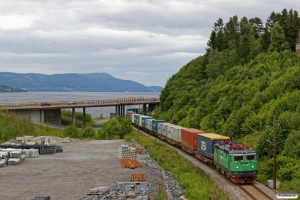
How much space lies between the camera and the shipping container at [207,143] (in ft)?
134

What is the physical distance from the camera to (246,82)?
74875 millimetres

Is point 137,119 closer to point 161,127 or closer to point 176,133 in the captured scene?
point 161,127

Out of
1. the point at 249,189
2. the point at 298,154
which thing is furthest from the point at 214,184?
the point at 298,154

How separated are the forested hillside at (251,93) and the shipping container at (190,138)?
21.2 feet

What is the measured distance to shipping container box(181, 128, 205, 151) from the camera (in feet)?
159

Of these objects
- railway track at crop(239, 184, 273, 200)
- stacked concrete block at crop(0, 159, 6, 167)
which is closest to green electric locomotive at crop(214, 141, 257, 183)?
railway track at crop(239, 184, 273, 200)

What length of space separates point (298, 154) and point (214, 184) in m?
10.3

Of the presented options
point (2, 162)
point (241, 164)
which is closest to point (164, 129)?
point (2, 162)

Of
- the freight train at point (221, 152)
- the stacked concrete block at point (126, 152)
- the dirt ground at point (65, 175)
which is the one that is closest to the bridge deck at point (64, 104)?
the freight train at point (221, 152)

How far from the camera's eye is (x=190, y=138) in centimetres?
5003

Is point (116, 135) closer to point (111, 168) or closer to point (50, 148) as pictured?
point (50, 148)

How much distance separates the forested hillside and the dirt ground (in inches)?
532

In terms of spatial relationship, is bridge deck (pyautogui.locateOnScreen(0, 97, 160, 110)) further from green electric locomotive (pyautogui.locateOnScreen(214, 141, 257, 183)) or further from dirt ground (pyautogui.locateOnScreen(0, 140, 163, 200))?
green electric locomotive (pyautogui.locateOnScreen(214, 141, 257, 183))

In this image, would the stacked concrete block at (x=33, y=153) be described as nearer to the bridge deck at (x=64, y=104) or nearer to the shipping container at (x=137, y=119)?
the bridge deck at (x=64, y=104)
